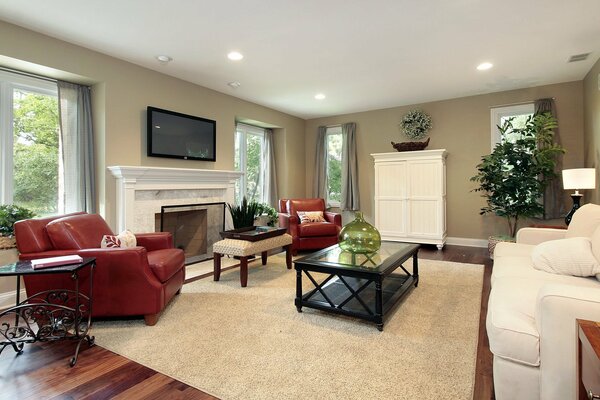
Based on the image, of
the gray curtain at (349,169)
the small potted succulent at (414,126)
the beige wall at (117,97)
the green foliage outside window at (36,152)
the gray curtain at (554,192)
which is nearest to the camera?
the beige wall at (117,97)

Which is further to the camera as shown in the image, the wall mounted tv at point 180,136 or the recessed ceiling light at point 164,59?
the wall mounted tv at point 180,136

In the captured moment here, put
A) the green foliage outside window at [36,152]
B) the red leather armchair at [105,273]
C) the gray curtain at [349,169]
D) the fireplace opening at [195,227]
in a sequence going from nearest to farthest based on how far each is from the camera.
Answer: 1. the red leather armchair at [105,273]
2. the green foliage outside window at [36,152]
3. the fireplace opening at [195,227]
4. the gray curtain at [349,169]

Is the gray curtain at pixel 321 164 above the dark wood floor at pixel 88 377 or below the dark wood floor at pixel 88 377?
above

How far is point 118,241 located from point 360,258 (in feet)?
6.63

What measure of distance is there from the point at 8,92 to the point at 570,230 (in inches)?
204

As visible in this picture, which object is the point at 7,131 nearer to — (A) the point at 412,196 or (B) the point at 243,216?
(B) the point at 243,216

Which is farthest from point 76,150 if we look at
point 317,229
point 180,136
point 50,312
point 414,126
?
point 414,126

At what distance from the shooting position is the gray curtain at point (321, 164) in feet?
22.0

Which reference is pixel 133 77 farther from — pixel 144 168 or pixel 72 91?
pixel 144 168

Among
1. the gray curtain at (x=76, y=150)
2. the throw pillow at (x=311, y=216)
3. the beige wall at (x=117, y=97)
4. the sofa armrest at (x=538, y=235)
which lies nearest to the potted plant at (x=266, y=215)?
the throw pillow at (x=311, y=216)

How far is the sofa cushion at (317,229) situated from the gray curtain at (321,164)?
1810mm

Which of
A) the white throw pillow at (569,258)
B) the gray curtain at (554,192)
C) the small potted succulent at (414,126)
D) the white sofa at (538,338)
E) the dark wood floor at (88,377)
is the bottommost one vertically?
the dark wood floor at (88,377)

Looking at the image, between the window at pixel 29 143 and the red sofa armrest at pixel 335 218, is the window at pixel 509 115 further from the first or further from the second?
the window at pixel 29 143

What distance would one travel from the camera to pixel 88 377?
1.80 meters
